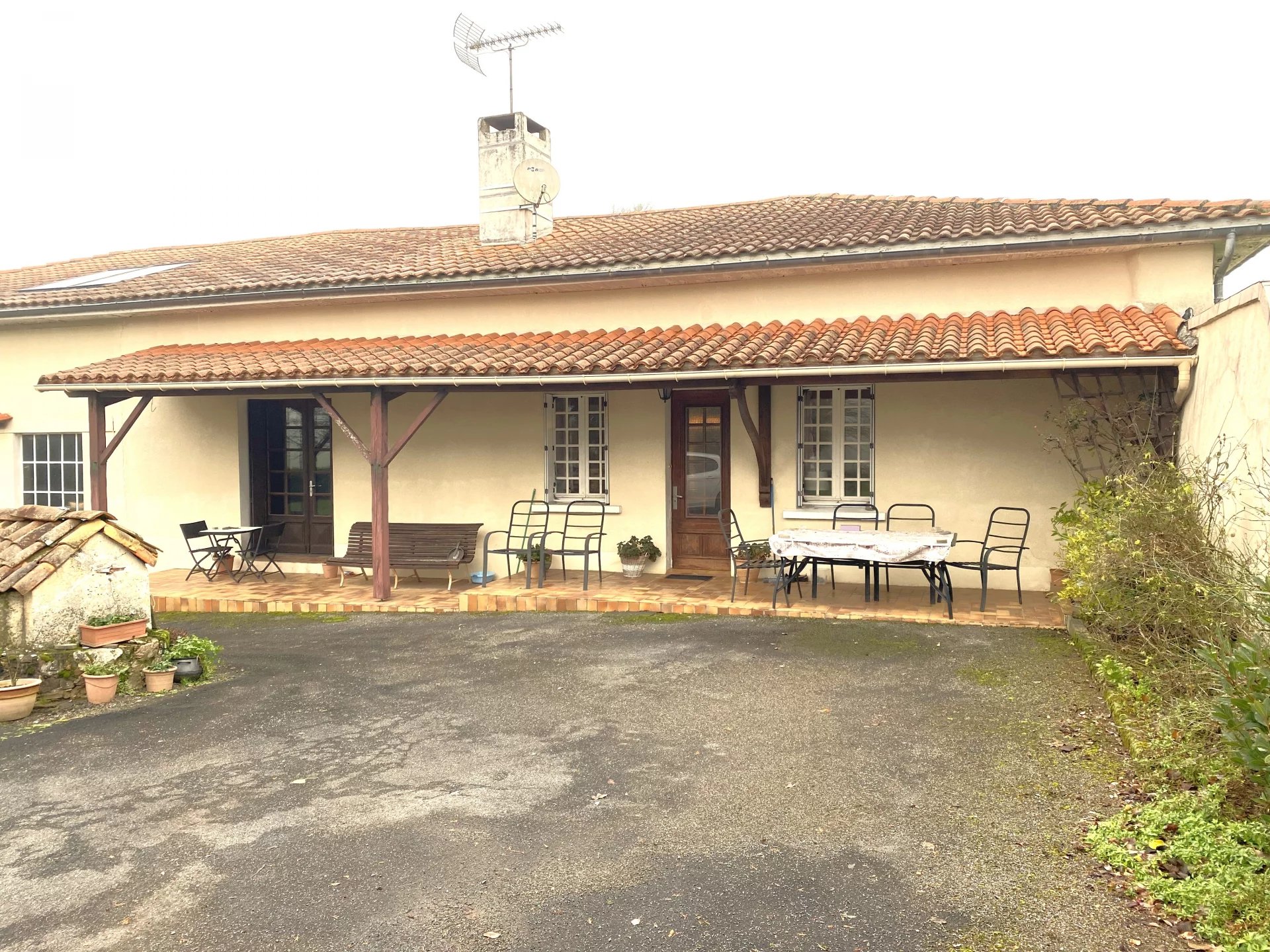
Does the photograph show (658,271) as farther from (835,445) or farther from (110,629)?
(110,629)

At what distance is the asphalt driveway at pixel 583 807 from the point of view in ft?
11.4

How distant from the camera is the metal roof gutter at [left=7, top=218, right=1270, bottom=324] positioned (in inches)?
358

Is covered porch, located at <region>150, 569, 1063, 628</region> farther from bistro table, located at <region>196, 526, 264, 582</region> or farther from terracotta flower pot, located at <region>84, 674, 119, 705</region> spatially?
terracotta flower pot, located at <region>84, 674, 119, 705</region>

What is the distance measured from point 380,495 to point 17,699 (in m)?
4.26

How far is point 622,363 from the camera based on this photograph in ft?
30.8

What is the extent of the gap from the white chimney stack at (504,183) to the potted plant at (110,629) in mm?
7830

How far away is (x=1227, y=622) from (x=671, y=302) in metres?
7.32

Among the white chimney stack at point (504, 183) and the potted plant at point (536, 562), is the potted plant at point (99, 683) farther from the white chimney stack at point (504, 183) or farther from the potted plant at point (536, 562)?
the white chimney stack at point (504, 183)

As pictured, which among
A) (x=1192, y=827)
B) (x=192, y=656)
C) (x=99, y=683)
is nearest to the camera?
(x=1192, y=827)

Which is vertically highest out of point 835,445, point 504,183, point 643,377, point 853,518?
point 504,183

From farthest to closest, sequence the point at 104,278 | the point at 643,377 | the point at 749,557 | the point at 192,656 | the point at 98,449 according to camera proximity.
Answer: the point at 104,278
the point at 98,449
the point at 749,557
the point at 643,377
the point at 192,656

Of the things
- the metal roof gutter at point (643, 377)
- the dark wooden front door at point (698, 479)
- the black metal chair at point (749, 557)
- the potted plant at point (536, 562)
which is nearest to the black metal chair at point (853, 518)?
the black metal chair at point (749, 557)

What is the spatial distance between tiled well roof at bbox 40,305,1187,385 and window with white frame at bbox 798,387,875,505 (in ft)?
2.89

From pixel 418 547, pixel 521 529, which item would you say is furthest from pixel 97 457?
pixel 521 529
